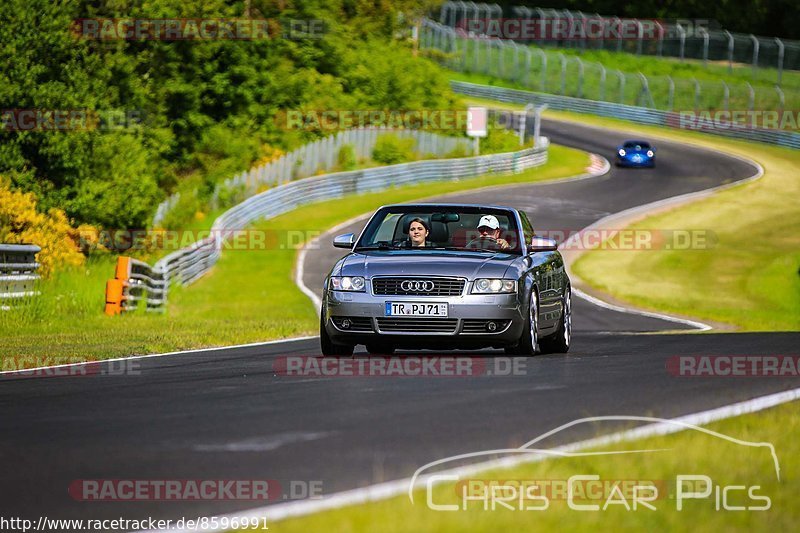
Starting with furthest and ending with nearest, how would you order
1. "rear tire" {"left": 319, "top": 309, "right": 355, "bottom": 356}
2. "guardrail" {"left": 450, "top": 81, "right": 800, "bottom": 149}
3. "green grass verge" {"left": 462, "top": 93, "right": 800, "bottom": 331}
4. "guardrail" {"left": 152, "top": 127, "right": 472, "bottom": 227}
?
"guardrail" {"left": 450, "top": 81, "right": 800, "bottom": 149}
"guardrail" {"left": 152, "top": 127, "right": 472, "bottom": 227}
"green grass verge" {"left": 462, "top": 93, "right": 800, "bottom": 331}
"rear tire" {"left": 319, "top": 309, "right": 355, "bottom": 356}

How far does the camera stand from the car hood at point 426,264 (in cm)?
1245

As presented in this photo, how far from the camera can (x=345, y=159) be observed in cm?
5834

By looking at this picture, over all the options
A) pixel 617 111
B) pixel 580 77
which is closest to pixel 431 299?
pixel 617 111

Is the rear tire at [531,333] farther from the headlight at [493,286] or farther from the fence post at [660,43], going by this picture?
the fence post at [660,43]

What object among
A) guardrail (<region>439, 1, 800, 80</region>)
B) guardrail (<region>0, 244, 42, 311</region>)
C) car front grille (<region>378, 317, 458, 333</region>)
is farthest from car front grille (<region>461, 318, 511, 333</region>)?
guardrail (<region>439, 1, 800, 80</region>)

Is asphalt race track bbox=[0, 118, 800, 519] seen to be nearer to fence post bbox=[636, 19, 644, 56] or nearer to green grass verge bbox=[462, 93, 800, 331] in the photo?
green grass verge bbox=[462, 93, 800, 331]

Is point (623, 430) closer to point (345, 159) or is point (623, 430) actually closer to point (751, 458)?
point (751, 458)

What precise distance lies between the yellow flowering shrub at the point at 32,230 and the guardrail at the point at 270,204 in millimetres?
3249

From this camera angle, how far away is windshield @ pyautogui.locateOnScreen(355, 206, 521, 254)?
1347 cm

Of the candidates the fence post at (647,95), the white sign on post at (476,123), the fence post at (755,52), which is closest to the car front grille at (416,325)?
the white sign on post at (476,123)

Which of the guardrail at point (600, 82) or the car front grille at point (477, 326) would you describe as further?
the guardrail at point (600, 82)

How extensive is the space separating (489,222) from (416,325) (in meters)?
1.87

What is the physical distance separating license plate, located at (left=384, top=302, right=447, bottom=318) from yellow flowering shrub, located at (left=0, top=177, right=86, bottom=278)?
21.6m

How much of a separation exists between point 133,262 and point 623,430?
1947cm
